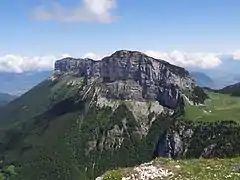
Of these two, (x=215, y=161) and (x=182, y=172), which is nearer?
(x=182, y=172)

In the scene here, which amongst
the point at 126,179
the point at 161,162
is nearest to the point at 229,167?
the point at 161,162

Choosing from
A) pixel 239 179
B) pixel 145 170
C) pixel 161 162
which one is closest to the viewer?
pixel 239 179

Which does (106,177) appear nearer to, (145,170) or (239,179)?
Result: (145,170)

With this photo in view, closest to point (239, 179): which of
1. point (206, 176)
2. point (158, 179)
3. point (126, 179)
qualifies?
point (206, 176)

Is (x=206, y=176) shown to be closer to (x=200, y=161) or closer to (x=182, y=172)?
(x=182, y=172)

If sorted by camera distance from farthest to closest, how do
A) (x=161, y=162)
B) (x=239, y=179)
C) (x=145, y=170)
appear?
1. (x=161, y=162)
2. (x=145, y=170)
3. (x=239, y=179)
